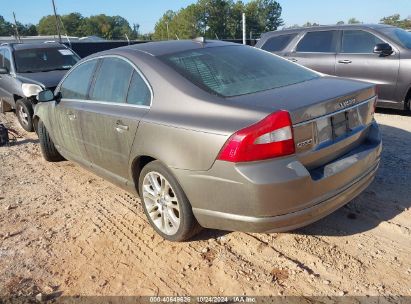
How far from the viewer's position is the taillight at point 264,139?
2.59 meters

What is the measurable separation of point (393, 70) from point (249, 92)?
191 inches

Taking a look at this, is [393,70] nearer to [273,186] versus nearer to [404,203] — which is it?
[404,203]

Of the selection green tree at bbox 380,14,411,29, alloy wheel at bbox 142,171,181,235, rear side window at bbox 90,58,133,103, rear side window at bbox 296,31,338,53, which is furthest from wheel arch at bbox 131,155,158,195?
green tree at bbox 380,14,411,29

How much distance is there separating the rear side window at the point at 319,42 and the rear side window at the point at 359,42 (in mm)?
214

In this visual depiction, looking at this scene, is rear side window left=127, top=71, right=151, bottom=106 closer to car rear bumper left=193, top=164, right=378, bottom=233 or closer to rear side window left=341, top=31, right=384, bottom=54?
car rear bumper left=193, top=164, right=378, bottom=233

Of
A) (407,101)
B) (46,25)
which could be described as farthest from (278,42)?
(46,25)

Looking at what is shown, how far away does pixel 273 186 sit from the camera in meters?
2.61

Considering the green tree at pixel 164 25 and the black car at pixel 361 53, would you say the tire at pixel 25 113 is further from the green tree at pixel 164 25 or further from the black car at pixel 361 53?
→ the green tree at pixel 164 25

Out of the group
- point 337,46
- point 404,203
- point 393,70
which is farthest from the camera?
point 337,46

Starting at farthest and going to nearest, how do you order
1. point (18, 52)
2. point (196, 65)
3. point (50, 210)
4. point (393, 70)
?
point (18, 52), point (393, 70), point (50, 210), point (196, 65)

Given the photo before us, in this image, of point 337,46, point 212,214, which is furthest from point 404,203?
point 337,46

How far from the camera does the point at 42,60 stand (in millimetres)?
8609

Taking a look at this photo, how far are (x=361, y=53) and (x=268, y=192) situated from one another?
5.76 metres

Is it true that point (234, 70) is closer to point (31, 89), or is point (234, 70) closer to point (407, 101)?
point (407, 101)
